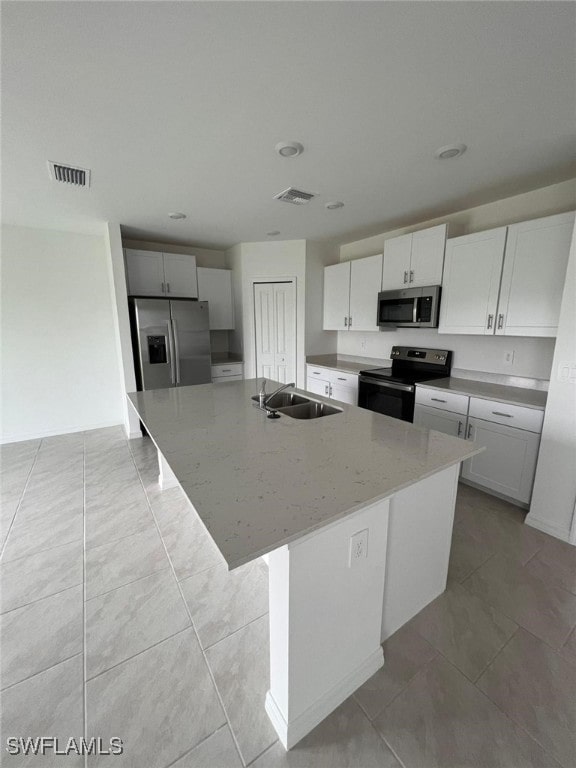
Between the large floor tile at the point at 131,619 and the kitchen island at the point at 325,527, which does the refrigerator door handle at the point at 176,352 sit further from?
the large floor tile at the point at 131,619

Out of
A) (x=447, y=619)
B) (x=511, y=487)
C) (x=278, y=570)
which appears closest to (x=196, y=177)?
(x=278, y=570)

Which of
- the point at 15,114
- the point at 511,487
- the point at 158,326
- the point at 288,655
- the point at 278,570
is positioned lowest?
the point at 511,487

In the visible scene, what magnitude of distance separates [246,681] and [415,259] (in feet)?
11.6

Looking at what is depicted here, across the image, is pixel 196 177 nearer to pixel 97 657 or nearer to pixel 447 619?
pixel 97 657

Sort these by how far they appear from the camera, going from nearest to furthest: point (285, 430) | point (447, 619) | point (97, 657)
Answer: point (97, 657)
point (447, 619)
point (285, 430)

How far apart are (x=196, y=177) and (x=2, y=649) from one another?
3.02 meters

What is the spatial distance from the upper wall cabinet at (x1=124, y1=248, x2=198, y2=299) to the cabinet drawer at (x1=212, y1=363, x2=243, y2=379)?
1.06m

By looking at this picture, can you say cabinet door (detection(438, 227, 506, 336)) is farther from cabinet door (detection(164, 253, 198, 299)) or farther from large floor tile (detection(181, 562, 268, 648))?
cabinet door (detection(164, 253, 198, 299))

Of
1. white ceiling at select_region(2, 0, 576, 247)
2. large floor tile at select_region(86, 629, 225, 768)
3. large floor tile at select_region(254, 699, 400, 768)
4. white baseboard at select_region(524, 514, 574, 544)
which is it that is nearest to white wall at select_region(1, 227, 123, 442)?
white ceiling at select_region(2, 0, 576, 247)

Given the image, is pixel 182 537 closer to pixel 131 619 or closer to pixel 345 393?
pixel 131 619

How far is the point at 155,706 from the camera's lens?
122 cm

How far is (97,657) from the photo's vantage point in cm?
140

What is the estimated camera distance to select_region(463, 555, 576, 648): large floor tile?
1535mm

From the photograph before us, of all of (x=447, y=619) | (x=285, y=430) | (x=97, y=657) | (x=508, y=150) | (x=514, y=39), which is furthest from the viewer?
(x=508, y=150)
